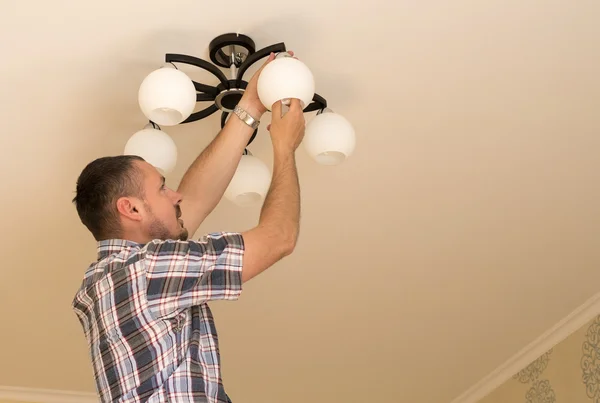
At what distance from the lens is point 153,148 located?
4.82 feet

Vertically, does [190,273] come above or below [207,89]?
below

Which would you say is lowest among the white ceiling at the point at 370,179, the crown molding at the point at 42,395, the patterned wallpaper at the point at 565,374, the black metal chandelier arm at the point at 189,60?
the crown molding at the point at 42,395

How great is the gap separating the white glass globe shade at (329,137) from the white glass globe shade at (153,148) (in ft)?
0.92

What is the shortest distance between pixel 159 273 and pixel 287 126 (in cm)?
36

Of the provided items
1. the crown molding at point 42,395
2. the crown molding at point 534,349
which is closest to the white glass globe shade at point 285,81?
the crown molding at point 534,349

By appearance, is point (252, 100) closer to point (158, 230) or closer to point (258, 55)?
point (258, 55)

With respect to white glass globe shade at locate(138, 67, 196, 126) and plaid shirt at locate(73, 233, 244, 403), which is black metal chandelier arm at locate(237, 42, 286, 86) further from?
plaid shirt at locate(73, 233, 244, 403)

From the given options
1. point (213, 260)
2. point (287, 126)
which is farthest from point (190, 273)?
point (287, 126)

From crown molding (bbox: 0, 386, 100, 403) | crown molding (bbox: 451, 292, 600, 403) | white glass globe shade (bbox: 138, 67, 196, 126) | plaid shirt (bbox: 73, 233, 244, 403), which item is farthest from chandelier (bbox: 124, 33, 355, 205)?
crown molding (bbox: 0, 386, 100, 403)

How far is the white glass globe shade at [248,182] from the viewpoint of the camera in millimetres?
1555

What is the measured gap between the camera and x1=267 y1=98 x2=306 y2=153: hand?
1363 mm

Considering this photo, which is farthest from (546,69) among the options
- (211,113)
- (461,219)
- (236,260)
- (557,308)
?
(557,308)

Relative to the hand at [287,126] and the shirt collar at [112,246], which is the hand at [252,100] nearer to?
the hand at [287,126]

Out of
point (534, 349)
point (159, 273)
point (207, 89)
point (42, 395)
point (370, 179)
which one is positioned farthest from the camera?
point (42, 395)
